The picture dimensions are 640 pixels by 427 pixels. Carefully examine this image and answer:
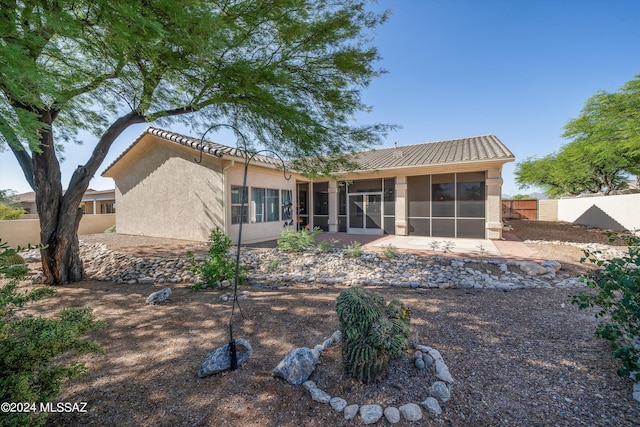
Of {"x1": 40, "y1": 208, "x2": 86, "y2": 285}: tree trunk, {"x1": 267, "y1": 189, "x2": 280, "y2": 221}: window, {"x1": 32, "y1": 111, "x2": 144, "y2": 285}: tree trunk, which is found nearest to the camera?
{"x1": 32, "y1": 111, "x2": 144, "y2": 285}: tree trunk

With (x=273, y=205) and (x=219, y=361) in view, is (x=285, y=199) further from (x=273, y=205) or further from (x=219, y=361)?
(x=219, y=361)

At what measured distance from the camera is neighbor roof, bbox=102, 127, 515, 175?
32.4ft

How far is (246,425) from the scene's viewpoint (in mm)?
2018

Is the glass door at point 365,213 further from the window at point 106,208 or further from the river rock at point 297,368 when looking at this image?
the window at point 106,208

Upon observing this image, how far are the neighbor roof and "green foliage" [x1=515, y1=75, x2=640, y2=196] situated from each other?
7082mm

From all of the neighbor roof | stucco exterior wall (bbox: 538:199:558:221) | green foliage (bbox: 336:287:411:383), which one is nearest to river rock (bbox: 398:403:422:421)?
green foliage (bbox: 336:287:411:383)

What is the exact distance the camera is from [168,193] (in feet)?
37.2

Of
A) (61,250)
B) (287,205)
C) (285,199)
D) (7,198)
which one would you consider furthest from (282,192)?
(7,198)

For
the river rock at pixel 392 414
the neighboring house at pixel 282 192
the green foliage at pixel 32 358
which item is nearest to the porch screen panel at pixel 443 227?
the neighboring house at pixel 282 192

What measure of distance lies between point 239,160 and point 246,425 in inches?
342

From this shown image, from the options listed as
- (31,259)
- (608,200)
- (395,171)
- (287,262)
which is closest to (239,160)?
(287,262)

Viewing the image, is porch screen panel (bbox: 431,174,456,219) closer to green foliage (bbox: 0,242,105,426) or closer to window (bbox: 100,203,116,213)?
green foliage (bbox: 0,242,105,426)

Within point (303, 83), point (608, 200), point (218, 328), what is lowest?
point (218, 328)

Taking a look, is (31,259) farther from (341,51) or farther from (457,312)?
(457,312)
